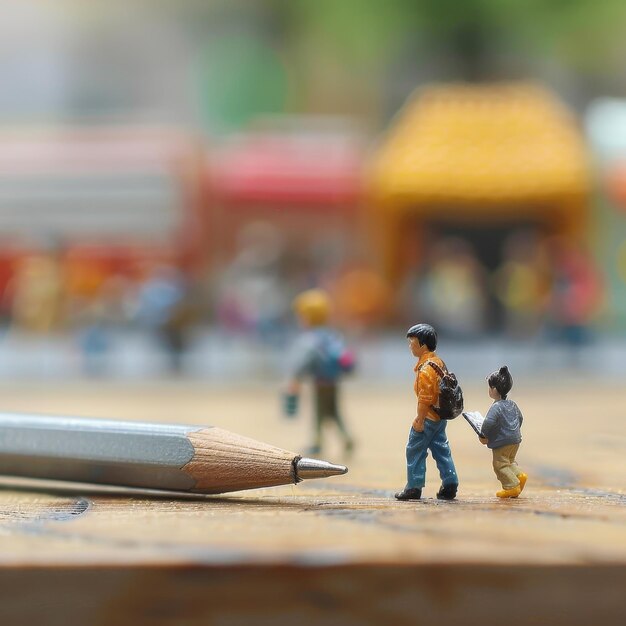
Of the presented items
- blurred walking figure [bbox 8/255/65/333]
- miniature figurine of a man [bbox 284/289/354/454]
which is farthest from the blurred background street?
miniature figurine of a man [bbox 284/289/354/454]

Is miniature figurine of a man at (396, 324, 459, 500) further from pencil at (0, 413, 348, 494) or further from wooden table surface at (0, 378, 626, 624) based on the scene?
pencil at (0, 413, 348, 494)

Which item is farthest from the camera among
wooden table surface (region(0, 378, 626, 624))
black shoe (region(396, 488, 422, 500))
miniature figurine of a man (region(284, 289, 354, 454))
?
miniature figurine of a man (region(284, 289, 354, 454))

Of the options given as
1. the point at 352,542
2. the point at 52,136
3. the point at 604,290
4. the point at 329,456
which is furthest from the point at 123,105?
the point at 352,542

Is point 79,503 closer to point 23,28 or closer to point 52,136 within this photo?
point 52,136

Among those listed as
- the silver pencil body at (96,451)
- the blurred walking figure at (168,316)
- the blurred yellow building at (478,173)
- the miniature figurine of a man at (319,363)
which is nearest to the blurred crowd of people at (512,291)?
the blurred yellow building at (478,173)

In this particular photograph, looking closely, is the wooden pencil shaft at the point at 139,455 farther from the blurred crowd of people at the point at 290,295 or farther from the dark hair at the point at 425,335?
the blurred crowd of people at the point at 290,295

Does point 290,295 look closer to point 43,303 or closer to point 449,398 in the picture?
point 43,303

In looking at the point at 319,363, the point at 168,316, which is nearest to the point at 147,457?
the point at 319,363

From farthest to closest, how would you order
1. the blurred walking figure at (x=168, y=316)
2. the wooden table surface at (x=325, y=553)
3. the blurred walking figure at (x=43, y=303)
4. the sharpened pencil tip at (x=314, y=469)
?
the blurred walking figure at (x=43, y=303) < the blurred walking figure at (x=168, y=316) < the sharpened pencil tip at (x=314, y=469) < the wooden table surface at (x=325, y=553)
